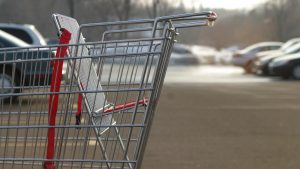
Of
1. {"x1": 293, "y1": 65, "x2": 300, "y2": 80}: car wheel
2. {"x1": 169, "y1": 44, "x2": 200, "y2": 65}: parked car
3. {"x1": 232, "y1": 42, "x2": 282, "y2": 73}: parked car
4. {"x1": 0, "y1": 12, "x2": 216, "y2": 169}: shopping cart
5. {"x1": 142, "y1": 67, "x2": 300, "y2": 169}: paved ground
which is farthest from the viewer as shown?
{"x1": 169, "y1": 44, "x2": 200, "y2": 65}: parked car

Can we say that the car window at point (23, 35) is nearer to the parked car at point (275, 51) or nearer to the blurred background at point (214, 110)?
the blurred background at point (214, 110)

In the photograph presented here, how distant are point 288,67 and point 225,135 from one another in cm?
1489

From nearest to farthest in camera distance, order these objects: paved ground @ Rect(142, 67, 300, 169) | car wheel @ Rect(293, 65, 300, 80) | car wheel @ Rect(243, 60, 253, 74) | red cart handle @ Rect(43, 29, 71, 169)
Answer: red cart handle @ Rect(43, 29, 71, 169) < paved ground @ Rect(142, 67, 300, 169) < car wheel @ Rect(293, 65, 300, 80) < car wheel @ Rect(243, 60, 253, 74)

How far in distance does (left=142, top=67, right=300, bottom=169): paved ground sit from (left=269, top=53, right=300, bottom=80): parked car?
9.26 meters

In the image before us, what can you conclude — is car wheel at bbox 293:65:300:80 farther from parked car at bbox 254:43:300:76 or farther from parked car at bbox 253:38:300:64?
parked car at bbox 253:38:300:64

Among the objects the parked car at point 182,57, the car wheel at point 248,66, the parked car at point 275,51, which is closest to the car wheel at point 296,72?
the parked car at point 275,51

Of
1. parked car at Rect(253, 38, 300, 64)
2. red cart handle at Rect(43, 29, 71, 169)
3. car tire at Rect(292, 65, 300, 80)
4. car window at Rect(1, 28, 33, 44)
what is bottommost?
parked car at Rect(253, 38, 300, 64)

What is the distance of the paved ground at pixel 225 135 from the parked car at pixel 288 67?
9.26 meters

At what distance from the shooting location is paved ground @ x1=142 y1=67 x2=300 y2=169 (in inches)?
268

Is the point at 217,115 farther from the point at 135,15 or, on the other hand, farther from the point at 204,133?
the point at 135,15

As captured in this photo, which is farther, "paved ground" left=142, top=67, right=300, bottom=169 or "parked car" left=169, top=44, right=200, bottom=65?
"parked car" left=169, top=44, right=200, bottom=65

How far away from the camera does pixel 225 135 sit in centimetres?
858

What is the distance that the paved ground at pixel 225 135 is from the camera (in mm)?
6812

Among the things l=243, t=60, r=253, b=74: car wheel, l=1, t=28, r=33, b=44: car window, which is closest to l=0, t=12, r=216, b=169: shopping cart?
l=1, t=28, r=33, b=44: car window
